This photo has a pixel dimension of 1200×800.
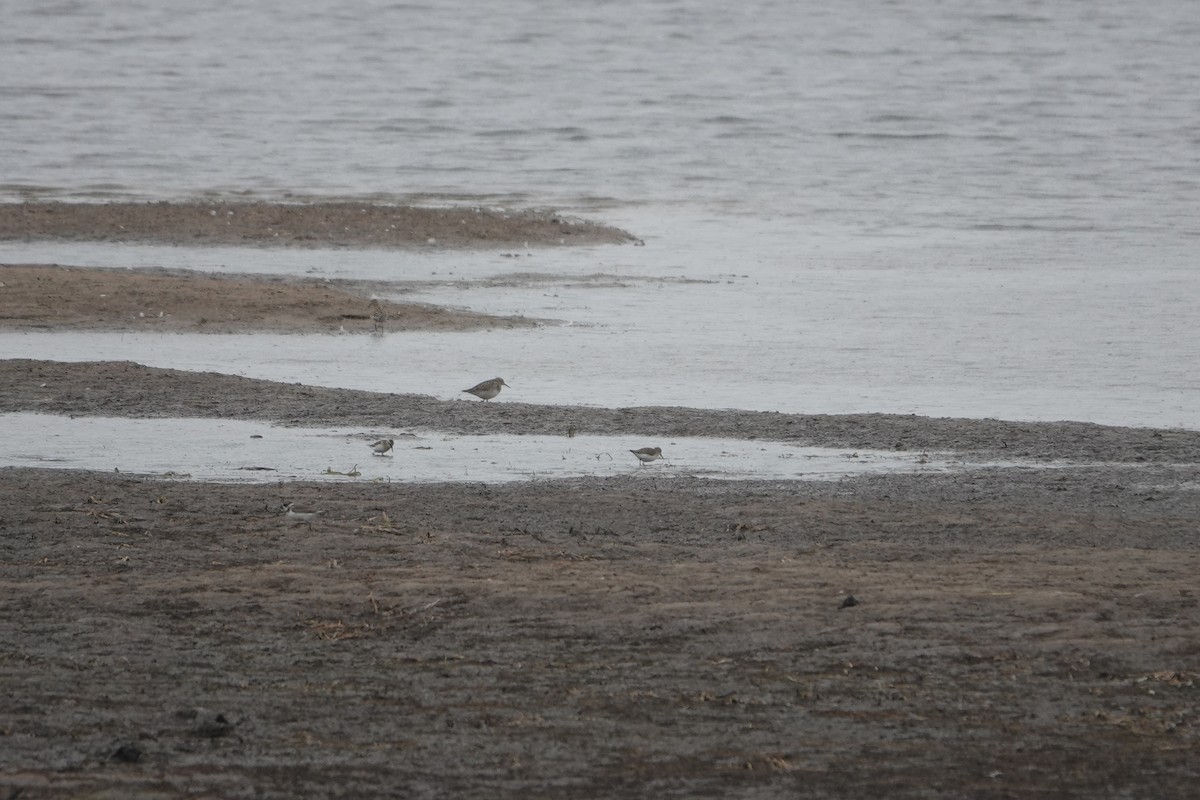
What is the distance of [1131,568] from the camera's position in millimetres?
7711

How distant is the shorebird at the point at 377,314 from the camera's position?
1609 centimetres

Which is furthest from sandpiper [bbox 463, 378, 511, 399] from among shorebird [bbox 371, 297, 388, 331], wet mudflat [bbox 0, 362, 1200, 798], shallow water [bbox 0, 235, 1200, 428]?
shorebird [bbox 371, 297, 388, 331]

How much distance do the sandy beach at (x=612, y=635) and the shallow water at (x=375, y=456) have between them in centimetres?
32

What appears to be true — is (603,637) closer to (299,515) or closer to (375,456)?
(299,515)

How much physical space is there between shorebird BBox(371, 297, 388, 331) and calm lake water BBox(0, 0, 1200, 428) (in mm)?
645

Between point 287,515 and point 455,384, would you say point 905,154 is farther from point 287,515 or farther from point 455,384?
point 287,515

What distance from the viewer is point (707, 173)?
32844 mm

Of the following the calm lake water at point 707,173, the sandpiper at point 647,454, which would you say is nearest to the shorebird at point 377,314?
the calm lake water at point 707,173

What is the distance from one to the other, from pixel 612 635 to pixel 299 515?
7.59ft

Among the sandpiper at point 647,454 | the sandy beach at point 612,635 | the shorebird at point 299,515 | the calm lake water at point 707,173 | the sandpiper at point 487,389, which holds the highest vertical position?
the sandy beach at point 612,635

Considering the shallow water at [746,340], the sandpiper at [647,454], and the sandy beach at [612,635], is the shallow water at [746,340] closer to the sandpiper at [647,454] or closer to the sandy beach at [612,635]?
the sandpiper at [647,454]

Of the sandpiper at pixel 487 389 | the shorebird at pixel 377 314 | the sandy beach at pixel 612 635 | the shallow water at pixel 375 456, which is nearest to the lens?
the sandy beach at pixel 612 635

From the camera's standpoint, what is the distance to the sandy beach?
5.70 meters

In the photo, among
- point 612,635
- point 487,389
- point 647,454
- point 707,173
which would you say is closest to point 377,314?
point 487,389
